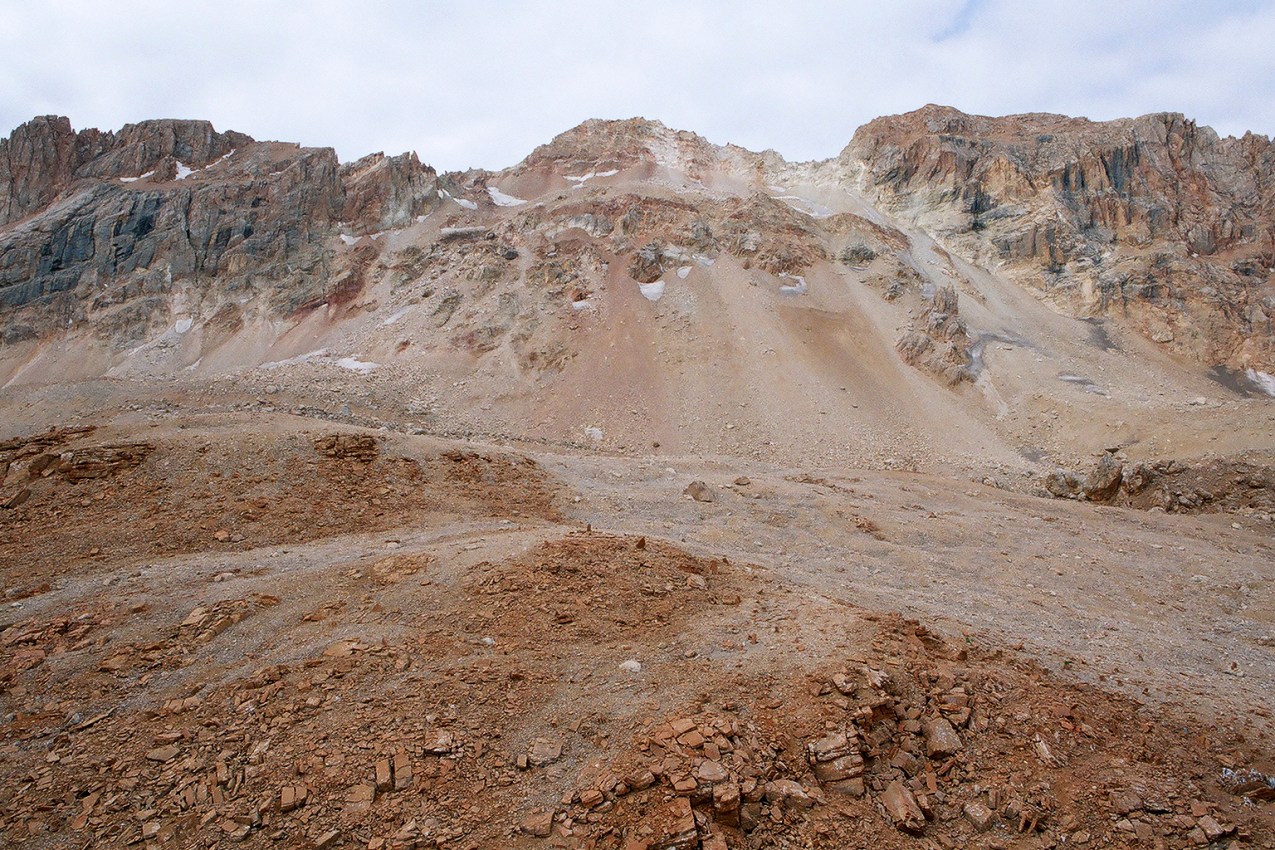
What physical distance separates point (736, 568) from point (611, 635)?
138 inches

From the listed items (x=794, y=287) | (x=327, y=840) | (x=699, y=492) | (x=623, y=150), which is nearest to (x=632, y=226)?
(x=794, y=287)

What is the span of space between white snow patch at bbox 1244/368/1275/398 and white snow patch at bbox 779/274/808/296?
90.2 ft

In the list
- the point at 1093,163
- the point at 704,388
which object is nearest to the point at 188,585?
the point at 704,388

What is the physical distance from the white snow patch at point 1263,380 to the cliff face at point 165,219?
6208cm

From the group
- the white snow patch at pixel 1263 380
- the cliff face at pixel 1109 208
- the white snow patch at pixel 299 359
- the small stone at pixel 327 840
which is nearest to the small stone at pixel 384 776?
the small stone at pixel 327 840

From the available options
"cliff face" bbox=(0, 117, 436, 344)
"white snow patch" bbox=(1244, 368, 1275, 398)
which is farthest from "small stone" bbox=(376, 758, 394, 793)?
"white snow patch" bbox=(1244, 368, 1275, 398)

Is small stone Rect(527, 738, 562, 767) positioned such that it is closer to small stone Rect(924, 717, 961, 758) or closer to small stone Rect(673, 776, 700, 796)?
small stone Rect(673, 776, 700, 796)

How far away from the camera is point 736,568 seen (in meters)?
10.7

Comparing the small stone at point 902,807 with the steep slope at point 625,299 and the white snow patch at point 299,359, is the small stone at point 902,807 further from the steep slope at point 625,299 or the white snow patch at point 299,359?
the white snow patch at point 299,359

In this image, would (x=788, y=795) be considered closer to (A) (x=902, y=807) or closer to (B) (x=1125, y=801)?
(A) (x=902, y=807)

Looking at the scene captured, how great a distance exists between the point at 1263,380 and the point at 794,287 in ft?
94.4

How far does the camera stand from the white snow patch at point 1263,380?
1447 inches

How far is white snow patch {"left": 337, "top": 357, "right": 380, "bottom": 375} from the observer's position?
120 ft

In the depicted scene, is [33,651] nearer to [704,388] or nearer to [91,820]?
[91,820]
